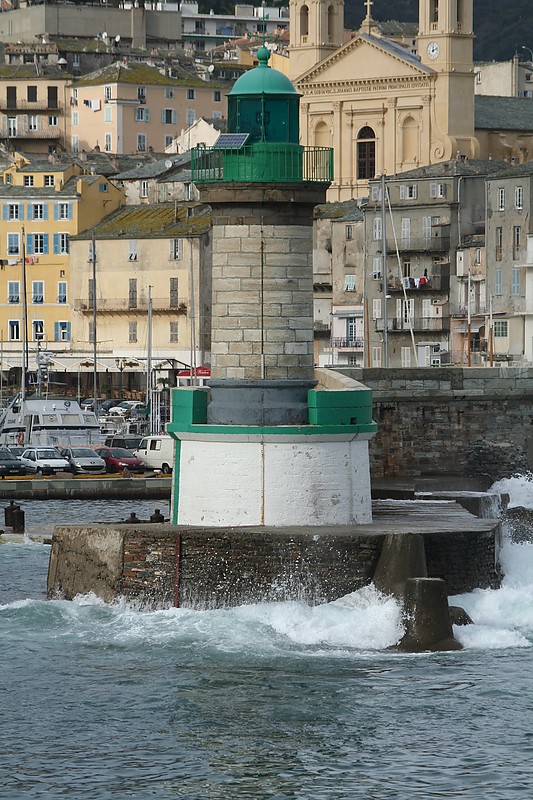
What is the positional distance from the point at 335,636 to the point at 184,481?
12.0ft

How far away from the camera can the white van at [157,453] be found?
69375 millimetres

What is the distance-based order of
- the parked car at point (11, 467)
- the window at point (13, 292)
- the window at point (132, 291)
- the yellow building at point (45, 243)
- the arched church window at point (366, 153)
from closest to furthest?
the parked car at point (11, 467) → the window at point (132, 291) → the yellow building at point (45, 243) → the window at point (13, 292) → the arched church window at point (366, 153)

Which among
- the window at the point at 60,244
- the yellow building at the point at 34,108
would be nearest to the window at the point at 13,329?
the window at the point at 60,244

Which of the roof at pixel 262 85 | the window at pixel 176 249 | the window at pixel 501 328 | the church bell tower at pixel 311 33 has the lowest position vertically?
the window at pixel 501 328

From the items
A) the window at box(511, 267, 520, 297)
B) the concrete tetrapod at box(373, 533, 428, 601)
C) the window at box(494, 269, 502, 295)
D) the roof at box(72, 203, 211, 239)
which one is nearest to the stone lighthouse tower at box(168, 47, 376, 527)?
the concrete tetrapod at box(373, 533, 428, 601)

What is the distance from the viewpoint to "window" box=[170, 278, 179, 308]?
114250 millimetres

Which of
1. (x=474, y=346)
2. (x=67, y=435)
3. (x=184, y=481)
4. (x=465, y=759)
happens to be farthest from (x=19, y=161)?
(x=465, y=759)

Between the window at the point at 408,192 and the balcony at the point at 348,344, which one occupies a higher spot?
the window at the point at 408,192

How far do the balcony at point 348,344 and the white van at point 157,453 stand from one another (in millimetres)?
37584

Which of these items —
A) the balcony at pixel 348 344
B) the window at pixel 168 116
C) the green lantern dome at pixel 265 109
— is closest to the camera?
the green lantern dome at pixel 265 109

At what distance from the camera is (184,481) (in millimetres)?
34375

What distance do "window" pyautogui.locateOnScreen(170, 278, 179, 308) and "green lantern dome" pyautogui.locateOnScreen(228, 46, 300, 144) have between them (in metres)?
79.3

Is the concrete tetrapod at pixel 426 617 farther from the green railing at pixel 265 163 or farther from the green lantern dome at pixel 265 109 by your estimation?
the green lantern dome at pixel 265 109

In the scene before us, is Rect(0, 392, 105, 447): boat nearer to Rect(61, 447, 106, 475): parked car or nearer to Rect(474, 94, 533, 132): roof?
Rect(61, 447, 106, 475): parked car
